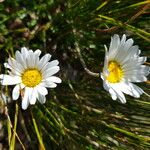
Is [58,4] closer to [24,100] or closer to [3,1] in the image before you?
[3,1]

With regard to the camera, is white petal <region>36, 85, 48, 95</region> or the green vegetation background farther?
the green vegetation background

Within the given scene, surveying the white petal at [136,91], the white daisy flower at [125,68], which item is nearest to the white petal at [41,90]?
the white daisy flower at [125,68]

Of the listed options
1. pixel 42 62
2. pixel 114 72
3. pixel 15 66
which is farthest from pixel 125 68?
pixel 15 66

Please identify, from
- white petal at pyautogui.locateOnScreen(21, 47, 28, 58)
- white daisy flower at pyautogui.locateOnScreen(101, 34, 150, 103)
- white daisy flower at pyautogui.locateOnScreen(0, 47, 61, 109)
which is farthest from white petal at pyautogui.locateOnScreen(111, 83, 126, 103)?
white petal at pyautogui.locateOnScreen(21, 47, 28, 58)

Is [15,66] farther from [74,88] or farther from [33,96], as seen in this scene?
[74,88]

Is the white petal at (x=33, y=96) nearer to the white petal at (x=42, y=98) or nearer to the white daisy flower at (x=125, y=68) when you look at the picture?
the white petal at (x=42, y=98)

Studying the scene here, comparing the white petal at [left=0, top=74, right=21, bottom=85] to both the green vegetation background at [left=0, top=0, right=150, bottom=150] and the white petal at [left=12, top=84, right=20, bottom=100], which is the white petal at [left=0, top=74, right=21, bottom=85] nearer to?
the white petal at [left=12, top=84, right=20, bottom=100]
